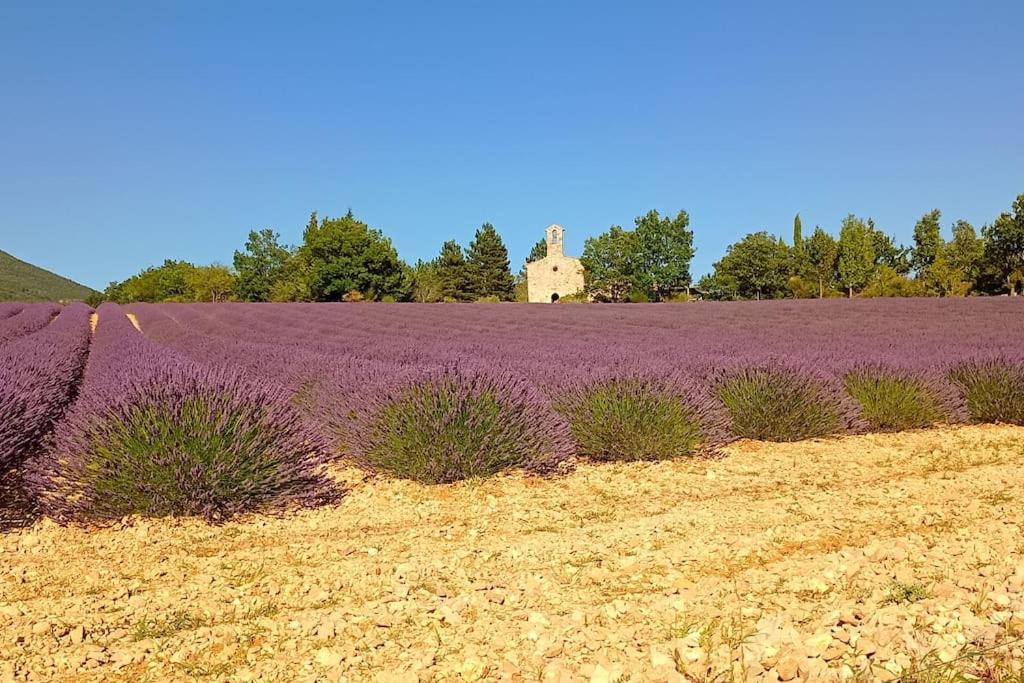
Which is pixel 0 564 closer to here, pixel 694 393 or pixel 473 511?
pixel 473 511

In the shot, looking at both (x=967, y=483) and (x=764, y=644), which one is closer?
(x=764, y=644)

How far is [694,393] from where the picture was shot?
508cm

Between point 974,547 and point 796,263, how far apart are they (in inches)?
2331

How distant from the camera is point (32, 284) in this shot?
99625 mm

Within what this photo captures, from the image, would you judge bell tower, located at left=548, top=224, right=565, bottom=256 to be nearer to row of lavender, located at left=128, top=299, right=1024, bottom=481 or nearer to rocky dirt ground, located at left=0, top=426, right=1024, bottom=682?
row of lavender, located at left=128, top=299, right=1024, bottom=481

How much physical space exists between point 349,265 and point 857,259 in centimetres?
3827

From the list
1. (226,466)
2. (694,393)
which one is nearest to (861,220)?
(694,393)

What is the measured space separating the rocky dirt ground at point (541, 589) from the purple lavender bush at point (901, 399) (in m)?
2.08

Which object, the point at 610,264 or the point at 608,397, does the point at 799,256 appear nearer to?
the point at 610,264

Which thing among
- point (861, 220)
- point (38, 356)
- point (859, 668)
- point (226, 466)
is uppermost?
point (861, 220)

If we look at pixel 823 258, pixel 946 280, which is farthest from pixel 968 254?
pixel 823 258

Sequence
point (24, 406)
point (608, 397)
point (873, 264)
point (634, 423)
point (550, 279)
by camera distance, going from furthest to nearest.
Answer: point (550, 279)
point (873, 264)
point (608, 397)
point (634, 423)
point (24, 406)

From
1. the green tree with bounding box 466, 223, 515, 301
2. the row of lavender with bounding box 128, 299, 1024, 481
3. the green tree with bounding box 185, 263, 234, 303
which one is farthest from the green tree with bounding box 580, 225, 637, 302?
the row of lavender with bounding box 128, 299, 1024, 481

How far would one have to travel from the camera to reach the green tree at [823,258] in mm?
49219
